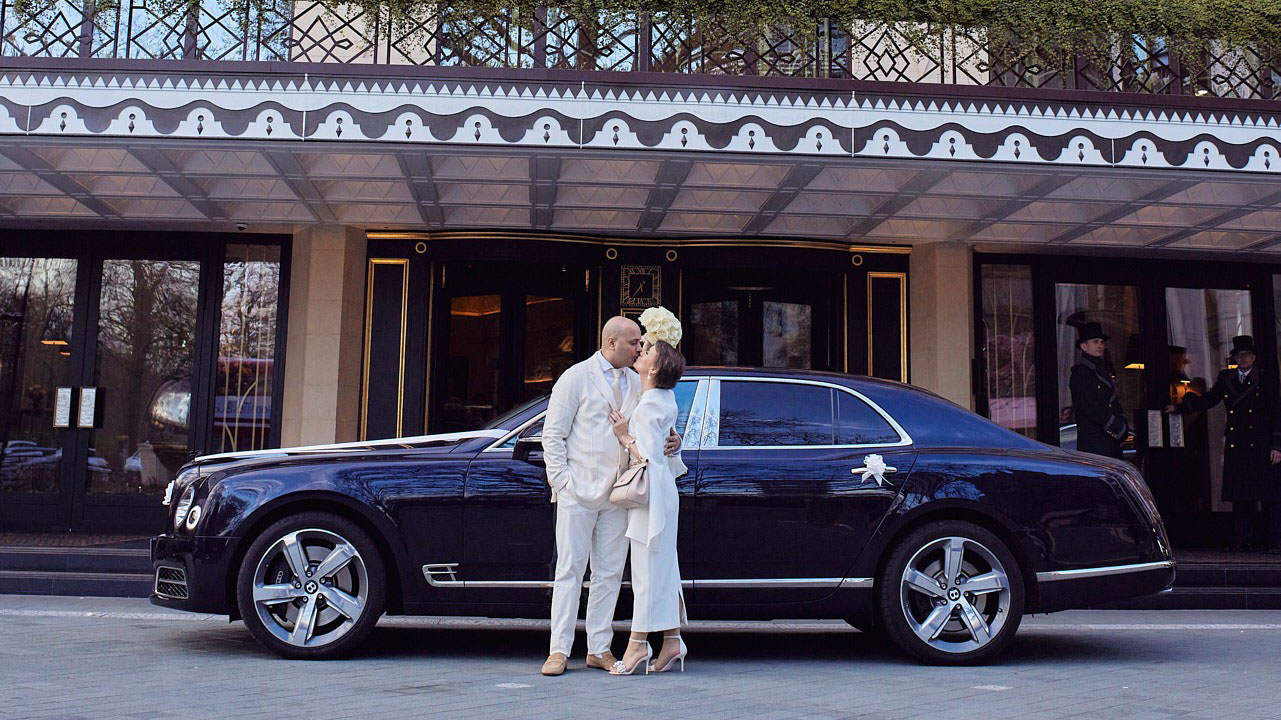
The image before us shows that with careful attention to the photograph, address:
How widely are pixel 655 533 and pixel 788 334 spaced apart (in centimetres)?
740

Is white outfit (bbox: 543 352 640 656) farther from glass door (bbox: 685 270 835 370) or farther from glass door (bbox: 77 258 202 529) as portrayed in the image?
glass door (bbox: 77 258 202 529)

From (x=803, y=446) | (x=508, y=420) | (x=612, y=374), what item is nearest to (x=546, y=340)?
(x=508, y=420)

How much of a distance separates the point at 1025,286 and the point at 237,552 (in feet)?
30.1

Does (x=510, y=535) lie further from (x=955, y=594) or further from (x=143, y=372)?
(x=143, y=372)

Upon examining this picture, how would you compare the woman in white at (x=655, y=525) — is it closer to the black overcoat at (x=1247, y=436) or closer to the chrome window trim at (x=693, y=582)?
the chrome window trim at (x=693, y=582)

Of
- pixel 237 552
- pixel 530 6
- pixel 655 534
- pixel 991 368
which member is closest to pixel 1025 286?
pixel 991 368

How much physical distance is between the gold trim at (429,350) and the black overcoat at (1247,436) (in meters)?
7.87

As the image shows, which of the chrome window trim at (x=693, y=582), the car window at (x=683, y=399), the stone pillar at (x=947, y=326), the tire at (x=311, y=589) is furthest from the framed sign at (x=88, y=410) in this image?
the stone pillar at (x=947, y=326)

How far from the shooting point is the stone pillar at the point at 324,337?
11.2 metres

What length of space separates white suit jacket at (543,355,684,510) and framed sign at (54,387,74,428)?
315 inches

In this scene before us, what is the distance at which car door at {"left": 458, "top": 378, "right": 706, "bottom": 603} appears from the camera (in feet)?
18.6

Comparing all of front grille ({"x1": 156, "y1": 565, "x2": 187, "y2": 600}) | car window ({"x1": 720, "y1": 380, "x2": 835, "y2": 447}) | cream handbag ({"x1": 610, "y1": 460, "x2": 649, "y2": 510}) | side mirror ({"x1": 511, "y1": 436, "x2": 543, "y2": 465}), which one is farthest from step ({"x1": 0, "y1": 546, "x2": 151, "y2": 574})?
car window ({"x1": 720, "y1": 380, "x2": 835, "y2": 447})

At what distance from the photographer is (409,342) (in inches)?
455

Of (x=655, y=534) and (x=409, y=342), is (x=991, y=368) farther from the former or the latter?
(x=655, y=534)
